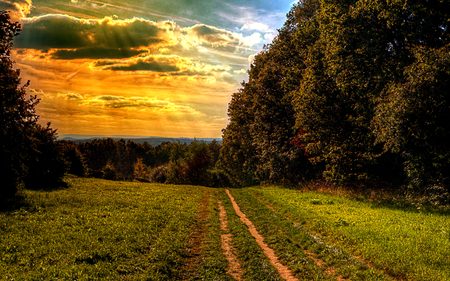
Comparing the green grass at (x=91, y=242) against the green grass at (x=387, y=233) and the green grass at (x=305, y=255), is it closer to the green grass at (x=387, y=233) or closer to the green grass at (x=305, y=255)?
the green grass at (x=305, y=255)

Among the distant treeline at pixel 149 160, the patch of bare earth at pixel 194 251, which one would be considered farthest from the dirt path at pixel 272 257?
the distant treeline at pixel 149 160

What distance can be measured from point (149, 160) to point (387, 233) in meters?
176

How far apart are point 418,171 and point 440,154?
190cm

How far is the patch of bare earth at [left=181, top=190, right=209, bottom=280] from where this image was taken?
9.35 meters

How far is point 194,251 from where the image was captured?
11.5 meters

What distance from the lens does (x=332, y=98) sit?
89.1 feet

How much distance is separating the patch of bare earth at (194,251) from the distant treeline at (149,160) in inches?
885

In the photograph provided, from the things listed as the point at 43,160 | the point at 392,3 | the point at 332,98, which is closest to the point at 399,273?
the point at 392,3

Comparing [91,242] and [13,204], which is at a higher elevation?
[91,242]

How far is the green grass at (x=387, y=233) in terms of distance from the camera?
9.43m

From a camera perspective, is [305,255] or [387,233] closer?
[305,255]

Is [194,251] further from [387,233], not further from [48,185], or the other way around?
[48,185]

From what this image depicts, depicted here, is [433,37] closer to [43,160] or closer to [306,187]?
[306,187]

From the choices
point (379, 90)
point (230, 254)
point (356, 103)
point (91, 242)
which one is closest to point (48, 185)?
point (91, 242)
